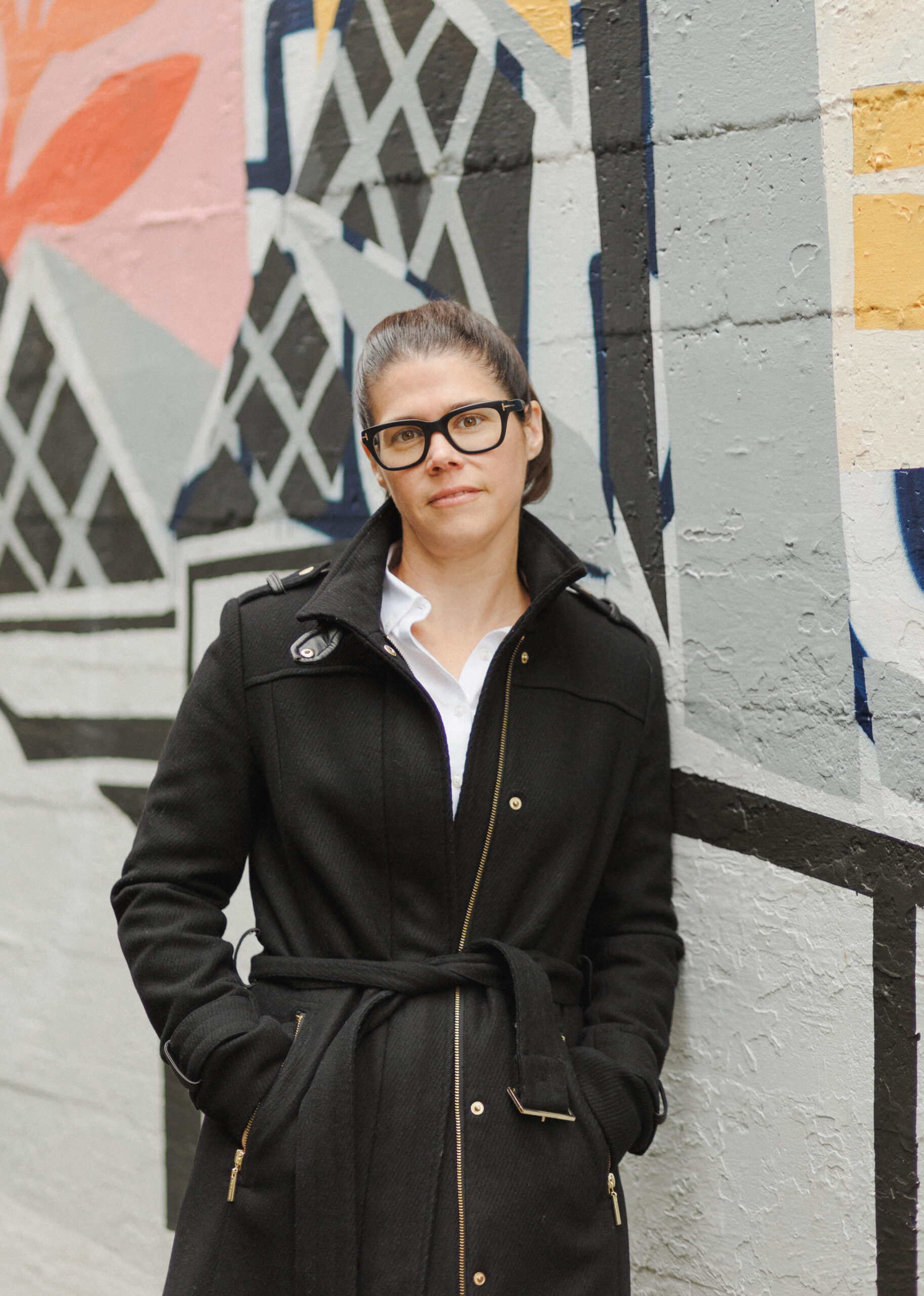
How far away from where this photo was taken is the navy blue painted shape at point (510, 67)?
7.89 feet

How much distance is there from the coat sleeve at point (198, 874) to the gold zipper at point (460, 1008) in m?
0.27

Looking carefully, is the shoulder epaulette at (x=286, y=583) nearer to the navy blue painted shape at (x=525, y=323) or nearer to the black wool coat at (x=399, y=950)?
the black wool coat at (x=399, y=950)

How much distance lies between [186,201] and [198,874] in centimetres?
180

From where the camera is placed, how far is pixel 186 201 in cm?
297

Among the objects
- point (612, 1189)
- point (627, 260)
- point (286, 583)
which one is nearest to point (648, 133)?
point (627, 260)

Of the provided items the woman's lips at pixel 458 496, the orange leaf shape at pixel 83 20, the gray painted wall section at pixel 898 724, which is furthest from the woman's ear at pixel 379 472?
the orange leaf shape at pixel 83 20

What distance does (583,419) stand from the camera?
2.35 metres

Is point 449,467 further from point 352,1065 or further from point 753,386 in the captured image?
point 352,1065

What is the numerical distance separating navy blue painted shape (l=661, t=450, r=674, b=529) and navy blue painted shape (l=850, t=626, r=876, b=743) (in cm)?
41

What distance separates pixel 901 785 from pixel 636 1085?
665mm

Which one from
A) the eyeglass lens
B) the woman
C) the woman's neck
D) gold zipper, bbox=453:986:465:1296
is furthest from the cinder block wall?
gold zipper, bbox=453:986:465:1296

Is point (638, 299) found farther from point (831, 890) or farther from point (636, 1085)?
point (636, 1085)

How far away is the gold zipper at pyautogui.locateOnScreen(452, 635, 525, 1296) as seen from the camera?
176cm

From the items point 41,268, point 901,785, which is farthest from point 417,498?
point 41,268
